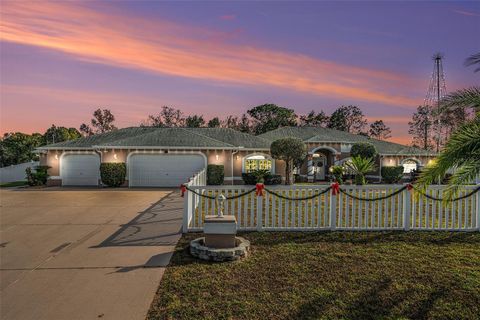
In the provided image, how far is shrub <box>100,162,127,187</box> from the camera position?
54.5ft

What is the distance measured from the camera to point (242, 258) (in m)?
4.88

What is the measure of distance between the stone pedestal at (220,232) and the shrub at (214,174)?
12.2 m

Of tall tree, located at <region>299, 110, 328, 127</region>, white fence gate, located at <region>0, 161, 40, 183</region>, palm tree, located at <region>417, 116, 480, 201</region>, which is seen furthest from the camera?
tall tree, located at <region>299, 110, 328, 127</region>

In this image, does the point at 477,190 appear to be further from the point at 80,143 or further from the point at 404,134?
the point at 404,134

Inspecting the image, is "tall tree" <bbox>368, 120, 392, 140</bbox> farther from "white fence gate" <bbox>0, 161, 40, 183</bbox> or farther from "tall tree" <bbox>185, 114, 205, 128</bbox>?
"white fence gate" <bbox>0, 161, 40, 183</bbox>

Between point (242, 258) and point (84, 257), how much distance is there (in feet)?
9.71

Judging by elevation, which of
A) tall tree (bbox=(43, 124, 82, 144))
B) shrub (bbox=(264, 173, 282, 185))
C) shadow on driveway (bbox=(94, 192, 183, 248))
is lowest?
shadow on driveway (bbox=(94, 192, 183, 248))

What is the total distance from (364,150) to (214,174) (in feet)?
37.4

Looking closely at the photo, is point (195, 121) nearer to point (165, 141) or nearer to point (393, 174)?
point (165, 141)

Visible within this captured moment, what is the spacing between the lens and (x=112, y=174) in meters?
16.6

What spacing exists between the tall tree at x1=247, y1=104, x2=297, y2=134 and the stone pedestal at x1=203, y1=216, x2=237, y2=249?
1748 inches

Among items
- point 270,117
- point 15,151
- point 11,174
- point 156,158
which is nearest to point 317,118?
point 270,117

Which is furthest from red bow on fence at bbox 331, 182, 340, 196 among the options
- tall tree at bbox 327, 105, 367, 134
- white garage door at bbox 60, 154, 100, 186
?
tall tree at bbox 327, 105, 367, 134

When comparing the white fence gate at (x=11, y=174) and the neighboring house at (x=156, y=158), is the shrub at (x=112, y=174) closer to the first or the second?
the neighboring house at (x=156, y=158)
